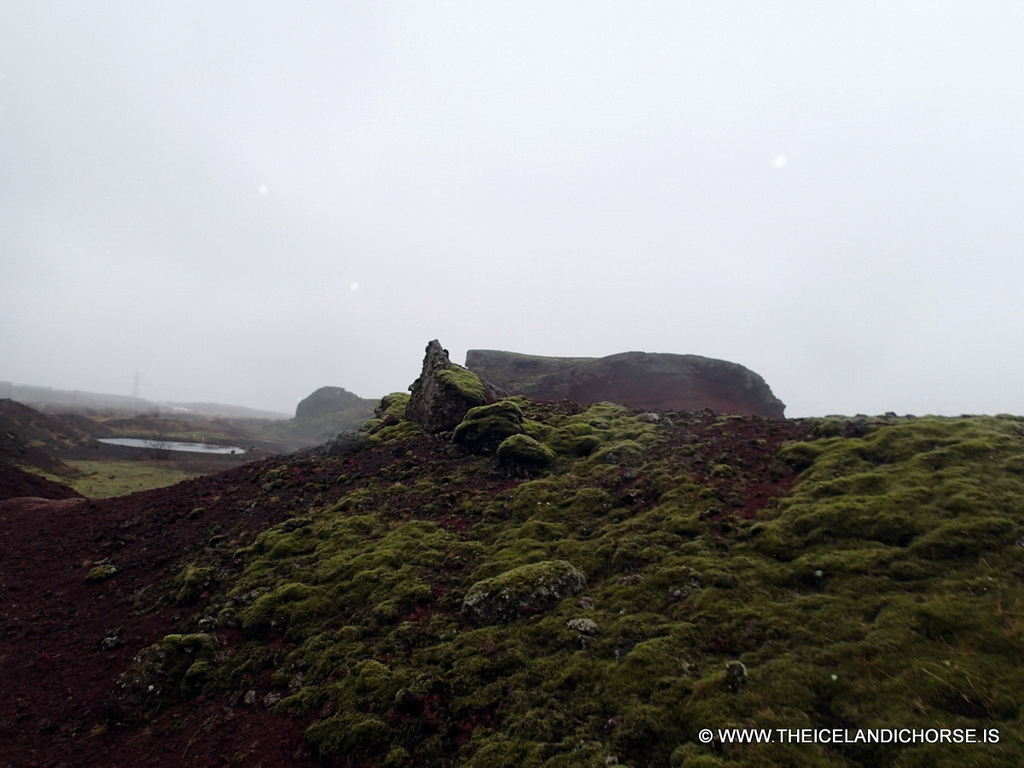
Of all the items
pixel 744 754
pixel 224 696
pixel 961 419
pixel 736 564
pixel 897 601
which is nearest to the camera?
pixel 744 754

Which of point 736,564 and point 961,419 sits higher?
point 961,419

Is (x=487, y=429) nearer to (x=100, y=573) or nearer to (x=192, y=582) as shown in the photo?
(x=192, y=582)

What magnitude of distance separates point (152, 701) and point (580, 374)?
63.7 metres

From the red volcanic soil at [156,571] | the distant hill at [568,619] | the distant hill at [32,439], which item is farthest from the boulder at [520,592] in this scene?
the distant hill at [32,439]

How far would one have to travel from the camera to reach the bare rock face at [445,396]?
29.0 m

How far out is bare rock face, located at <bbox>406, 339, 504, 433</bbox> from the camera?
29016 millimetres

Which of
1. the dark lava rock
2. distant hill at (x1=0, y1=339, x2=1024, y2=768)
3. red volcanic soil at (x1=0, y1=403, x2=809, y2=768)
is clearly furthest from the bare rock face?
the dark lava rock

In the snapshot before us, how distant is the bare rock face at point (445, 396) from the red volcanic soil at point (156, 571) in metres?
2.20

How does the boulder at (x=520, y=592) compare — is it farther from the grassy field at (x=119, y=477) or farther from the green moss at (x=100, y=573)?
the grassy field at (x=119, y=477)

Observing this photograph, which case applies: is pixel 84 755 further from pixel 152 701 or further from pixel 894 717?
pixel 894 717

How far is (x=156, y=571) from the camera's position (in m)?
17.7

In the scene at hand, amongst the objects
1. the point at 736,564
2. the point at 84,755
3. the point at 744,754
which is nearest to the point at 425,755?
the point at 744,754

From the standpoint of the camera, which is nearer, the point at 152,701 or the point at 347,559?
the point at 152,701

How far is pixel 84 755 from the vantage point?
973 centimetres
